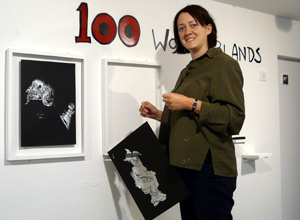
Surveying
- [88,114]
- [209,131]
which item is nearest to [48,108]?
[88,114]

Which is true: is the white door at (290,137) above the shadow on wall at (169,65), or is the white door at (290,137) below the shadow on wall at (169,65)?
below

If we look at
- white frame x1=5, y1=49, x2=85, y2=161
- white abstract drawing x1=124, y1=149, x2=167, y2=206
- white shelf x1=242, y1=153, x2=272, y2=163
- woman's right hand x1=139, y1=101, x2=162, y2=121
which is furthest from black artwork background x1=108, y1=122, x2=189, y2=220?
white shelf x1=242, y1=153, x2=272, y2=163

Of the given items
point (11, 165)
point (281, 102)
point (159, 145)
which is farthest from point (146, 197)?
point (281, 102)

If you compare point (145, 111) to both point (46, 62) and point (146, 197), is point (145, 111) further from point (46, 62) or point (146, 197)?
point (46, 62)

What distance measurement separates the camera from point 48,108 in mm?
1496

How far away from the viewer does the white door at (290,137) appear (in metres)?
2.58

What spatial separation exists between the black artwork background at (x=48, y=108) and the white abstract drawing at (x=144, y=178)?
322 millimetres

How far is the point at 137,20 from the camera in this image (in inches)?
70.3

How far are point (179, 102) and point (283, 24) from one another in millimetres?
1710

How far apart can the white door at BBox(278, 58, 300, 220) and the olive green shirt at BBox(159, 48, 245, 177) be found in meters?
1.51

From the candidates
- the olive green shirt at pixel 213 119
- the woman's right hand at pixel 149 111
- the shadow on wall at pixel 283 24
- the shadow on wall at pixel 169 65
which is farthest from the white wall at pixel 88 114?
the olive green shirt at pixel 213 119

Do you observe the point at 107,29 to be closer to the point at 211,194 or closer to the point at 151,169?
the point at 151,169

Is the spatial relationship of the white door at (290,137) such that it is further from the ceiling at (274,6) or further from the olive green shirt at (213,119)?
the olive green shirt at (213,119)

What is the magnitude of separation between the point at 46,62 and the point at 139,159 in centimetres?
61
